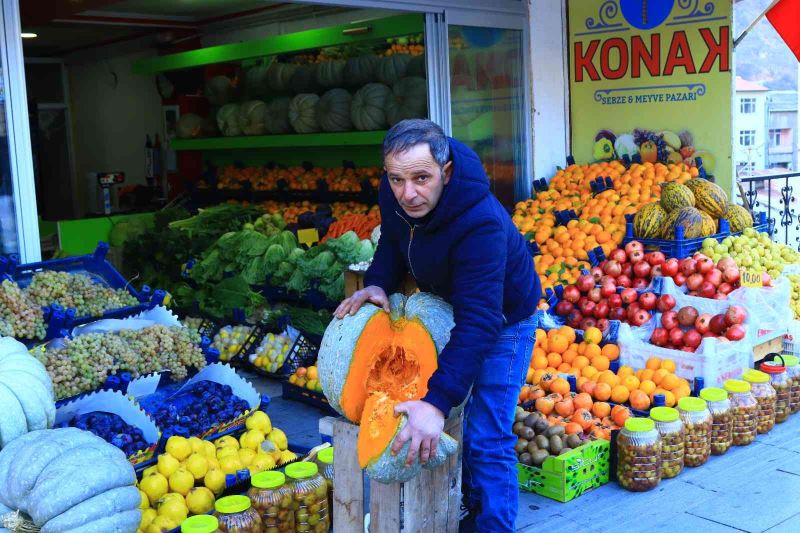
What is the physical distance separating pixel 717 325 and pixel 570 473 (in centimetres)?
176

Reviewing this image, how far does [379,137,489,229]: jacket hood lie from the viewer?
267 centimetres

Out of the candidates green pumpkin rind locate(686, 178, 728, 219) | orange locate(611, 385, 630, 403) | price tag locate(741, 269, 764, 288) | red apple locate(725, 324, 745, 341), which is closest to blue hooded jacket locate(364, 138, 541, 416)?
orange locate(611, 385, 630, 403)

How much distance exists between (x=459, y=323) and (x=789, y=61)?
43032 mm

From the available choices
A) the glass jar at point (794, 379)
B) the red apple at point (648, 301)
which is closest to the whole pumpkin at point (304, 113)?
the red apple at point (648, 301)

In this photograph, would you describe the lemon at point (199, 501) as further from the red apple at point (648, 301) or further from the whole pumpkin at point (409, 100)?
the whole pumpkin at point (409, 100)

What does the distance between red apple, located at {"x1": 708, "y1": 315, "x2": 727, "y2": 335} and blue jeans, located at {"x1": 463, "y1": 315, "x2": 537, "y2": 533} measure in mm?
2741

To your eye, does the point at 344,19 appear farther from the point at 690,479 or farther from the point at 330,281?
the point at 690,479

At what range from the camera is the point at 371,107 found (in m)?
8.27

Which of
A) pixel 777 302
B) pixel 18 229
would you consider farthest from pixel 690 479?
pixel 18 229

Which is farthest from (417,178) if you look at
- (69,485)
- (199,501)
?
(199,501)

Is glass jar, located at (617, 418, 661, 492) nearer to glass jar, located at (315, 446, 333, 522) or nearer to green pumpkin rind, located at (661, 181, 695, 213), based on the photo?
glass jar, located at (315, 446, 333, 522)

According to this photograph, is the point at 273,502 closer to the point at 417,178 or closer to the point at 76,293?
the point at 417,178

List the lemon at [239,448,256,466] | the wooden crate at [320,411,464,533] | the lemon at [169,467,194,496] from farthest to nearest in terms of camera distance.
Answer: the lemon at [239,448,256,466], the lemon at [169,467,194,496], the wooden crate at [320,411,464,533]

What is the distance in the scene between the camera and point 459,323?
261 cm
